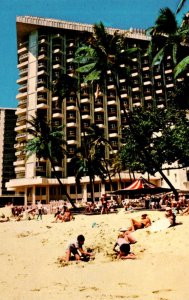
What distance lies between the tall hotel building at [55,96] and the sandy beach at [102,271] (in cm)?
5430

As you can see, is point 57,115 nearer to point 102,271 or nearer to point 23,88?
point 23,88

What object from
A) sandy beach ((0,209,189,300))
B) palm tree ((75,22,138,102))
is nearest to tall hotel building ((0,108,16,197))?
palm tree ((75,22,138,102))

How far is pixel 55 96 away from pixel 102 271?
6515 cm

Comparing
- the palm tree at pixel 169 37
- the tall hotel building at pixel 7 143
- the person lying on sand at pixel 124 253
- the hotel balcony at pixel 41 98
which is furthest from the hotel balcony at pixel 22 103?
the person lying on sand at pixel 124 253

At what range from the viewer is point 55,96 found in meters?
71.4

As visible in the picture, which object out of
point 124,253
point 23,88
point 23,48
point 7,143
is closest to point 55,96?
point 23,88

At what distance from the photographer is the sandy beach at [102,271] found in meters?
6.62

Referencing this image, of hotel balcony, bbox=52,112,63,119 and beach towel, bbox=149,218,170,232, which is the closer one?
beach towel, bbox=149,218,170,232

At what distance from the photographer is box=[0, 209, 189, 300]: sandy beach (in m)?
6.62

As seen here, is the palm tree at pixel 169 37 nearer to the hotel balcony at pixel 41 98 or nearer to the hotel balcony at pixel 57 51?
the hotel balcony at pixel 41 98

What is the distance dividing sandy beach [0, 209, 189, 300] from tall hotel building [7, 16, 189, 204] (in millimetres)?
54295

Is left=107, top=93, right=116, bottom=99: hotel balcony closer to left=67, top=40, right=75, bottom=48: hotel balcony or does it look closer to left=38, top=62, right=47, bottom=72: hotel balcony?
left=67, top=40, right=75, bottom=48: hotel balcony

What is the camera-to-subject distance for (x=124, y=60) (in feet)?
84.8

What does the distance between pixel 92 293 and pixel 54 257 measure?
462 centimetres
